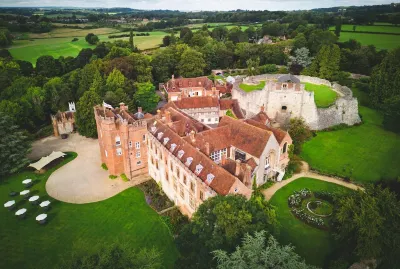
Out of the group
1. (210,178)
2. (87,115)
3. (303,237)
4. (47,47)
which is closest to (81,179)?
(87,115)

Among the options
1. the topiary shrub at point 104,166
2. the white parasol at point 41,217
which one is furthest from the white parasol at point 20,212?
the topiary shrub at point 104,166

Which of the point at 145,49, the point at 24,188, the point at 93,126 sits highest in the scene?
the point at 145,49

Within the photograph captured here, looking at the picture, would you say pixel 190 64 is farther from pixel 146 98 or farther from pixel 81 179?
pixel 81 179

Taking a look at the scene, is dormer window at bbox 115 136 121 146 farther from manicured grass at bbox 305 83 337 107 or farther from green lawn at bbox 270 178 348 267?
manicured grass at bbox 305 83 337 107

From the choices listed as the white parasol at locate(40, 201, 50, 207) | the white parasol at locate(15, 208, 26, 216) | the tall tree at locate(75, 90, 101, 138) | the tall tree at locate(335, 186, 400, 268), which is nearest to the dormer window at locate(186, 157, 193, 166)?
the tall tree at locate(335, 186, 400, 268)

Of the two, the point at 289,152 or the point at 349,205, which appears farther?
the point at 289,152

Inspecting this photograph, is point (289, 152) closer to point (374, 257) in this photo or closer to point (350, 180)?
point (350, 180)

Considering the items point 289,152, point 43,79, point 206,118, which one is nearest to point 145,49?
point 43,79
